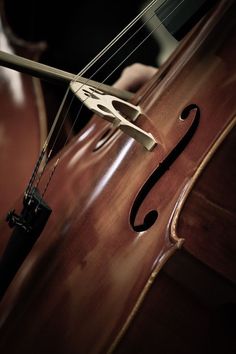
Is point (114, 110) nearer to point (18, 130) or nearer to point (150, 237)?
point (150, 237)

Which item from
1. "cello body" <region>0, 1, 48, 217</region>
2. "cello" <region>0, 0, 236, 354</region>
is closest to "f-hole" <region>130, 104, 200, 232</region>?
"cello" <region>0, 0, 236, 354</region>

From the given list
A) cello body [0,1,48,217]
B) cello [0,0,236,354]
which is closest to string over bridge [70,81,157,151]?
cello [0,0,236,354]

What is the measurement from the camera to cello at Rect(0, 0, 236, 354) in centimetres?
45

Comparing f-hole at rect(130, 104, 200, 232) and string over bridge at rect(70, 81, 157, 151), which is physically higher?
string over bridge at rect(70, 81, 157, 151)

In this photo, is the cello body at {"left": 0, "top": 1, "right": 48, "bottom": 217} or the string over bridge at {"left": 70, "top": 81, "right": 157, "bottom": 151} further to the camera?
the cello body at {"left": 0, "top": 1, "right": 48, "bottom": 217}

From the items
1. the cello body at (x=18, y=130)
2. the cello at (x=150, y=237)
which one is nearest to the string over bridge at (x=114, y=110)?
the cello at (x=150, y=237)

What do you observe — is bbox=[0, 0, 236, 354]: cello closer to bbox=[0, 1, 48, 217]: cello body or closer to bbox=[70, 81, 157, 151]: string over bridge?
bbox=[70, 81, 157, 151]: string over bridge

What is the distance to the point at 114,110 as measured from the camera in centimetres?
55

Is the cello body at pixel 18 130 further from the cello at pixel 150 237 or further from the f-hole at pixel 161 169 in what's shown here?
the f-hole at pixel 161 169

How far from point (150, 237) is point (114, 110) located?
0.19m

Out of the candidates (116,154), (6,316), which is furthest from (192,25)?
(6,316)

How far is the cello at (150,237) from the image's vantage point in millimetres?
454

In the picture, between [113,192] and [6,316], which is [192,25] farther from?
[6,316]

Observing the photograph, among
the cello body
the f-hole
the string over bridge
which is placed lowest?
the cello body
